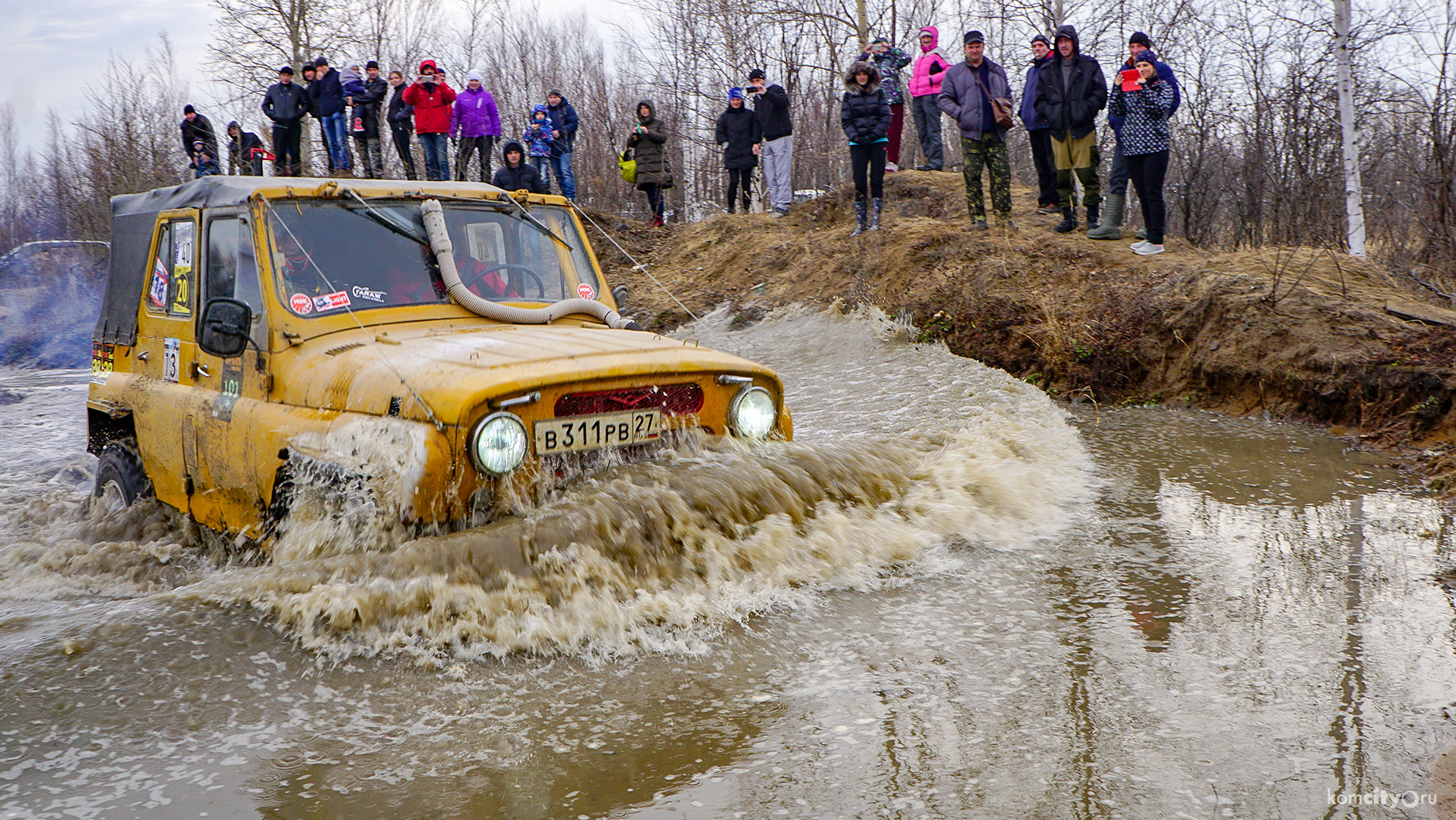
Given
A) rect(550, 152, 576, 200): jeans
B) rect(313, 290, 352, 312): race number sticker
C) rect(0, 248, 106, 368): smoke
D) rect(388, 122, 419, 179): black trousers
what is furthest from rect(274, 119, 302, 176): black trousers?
rect(313, 290, 352, 312): race number sticker

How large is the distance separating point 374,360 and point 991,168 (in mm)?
9050

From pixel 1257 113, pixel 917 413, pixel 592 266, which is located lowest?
pixel 917 413

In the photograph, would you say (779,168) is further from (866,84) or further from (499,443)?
(499,443)

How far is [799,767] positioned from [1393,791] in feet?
4.71

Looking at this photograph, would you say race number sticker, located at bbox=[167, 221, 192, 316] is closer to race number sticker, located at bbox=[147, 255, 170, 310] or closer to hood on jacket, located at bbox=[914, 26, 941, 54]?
race number sticker, located at bbox=[147, 255, 170, 310]

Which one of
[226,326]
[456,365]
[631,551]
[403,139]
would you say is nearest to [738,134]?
[403,139]

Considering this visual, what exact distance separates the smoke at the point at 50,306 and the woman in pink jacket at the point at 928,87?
14.4 metres

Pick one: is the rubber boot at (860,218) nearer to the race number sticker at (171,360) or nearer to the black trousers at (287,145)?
the race number sticker at (171,360)

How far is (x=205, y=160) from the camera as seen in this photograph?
17.1 m

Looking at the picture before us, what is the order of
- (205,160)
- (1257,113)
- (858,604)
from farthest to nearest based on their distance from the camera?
(205,160), (1257,113), (858,604)

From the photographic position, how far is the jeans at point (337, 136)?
16.9 metres

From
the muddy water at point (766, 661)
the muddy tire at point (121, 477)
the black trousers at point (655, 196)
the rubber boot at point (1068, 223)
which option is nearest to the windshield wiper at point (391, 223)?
the muddy water at point (766, 661)

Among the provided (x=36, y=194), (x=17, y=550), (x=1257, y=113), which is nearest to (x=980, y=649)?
(x=17, y=550)

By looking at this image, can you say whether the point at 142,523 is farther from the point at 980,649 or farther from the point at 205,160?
the point at 205,160
